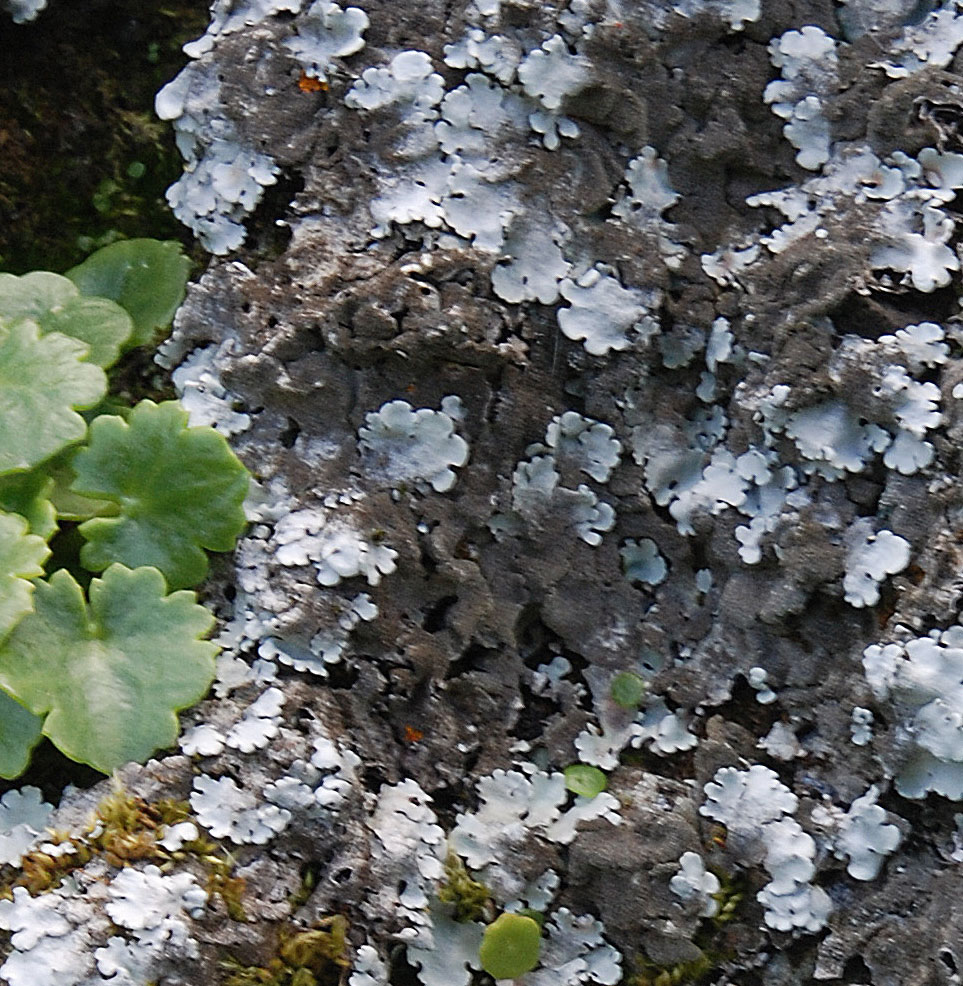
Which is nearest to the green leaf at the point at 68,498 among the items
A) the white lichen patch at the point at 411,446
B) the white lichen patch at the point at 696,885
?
the white lichen patch at the point at 411,446

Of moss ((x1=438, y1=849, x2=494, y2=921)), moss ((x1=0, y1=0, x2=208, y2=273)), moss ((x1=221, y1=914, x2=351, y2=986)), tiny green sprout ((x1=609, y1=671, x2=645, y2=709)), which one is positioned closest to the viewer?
moss ((x1=221, y1=914, x2=351, y2=986))

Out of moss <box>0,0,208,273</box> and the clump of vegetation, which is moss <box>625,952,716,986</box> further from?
moss <box>0,0,208,273</box>

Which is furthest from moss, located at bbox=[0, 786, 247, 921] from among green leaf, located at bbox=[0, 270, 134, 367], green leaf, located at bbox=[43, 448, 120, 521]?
green leaf, located at bbox=[0, 270, 134, 367]

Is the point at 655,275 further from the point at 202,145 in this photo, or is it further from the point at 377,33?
the point at 202,145

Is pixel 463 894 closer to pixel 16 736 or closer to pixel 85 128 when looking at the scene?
pixel 16 736

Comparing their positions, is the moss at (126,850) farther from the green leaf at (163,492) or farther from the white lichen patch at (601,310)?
the white lichen patch at (601,310)

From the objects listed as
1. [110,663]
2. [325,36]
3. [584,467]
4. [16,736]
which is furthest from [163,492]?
[325,36]
